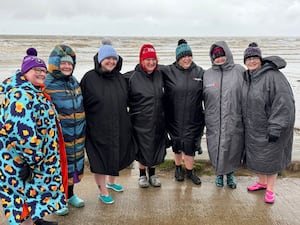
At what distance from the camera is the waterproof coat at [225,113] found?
4578 mm

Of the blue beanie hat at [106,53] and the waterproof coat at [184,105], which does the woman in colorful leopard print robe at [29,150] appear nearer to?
the blue beanie hat at [106,53]

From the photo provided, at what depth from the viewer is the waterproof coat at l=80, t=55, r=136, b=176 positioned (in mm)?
4215

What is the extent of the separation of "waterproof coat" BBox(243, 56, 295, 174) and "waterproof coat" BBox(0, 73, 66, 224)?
2.28 m

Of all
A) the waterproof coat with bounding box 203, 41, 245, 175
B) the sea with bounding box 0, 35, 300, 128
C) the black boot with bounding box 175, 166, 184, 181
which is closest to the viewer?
the waterproof coat with bounding box 203, 41, 245, 175

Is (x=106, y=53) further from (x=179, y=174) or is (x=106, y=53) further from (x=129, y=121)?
(x=179, y=174)

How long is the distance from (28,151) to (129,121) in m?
1.53

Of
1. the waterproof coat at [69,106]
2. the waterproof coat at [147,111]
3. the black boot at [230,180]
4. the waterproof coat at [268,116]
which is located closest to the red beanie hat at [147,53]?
the waterproof coat at [147,111]

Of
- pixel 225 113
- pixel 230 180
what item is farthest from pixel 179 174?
pixel 225 113

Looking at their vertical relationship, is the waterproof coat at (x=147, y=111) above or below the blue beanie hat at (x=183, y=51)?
below

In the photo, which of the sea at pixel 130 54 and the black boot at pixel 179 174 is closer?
the black boot at pixel 179 174

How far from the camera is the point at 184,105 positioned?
479cm

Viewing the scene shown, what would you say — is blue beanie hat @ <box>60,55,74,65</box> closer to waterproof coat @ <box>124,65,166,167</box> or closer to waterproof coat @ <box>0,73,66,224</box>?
waterproof coat @ <box>0,73,66,224</box>

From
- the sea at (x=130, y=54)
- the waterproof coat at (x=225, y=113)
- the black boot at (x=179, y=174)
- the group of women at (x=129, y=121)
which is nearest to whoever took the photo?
the group of women at (x=129, y=121)

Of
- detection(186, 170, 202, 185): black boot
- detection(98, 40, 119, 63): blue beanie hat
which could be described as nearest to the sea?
detection(98, 40, 119, 63): blue beanie hat
